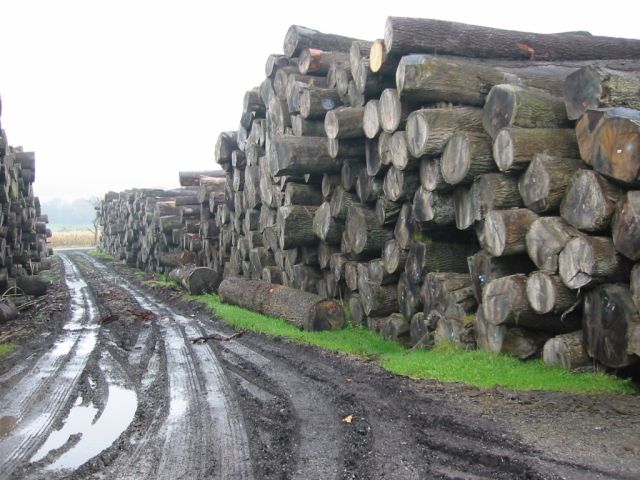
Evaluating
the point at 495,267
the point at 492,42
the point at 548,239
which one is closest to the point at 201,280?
the point at 492,42

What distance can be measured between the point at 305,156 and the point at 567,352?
592 centimetres

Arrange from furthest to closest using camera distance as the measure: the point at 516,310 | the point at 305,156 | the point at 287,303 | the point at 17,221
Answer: the point at 17,221, the point at 287,303, the point at 305,156, the point at 516,310

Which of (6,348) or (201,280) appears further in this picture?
(201,280)

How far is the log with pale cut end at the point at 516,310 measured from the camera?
6.58 m

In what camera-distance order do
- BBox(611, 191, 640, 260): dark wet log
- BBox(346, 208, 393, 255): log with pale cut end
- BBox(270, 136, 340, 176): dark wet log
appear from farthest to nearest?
BBox(270, 136, 340, 176): dark wet log < BBox(346, 208, 393, 255): log with pale cut end < BBox(611, 191, 640, 260): dark wet log

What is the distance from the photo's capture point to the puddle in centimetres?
562

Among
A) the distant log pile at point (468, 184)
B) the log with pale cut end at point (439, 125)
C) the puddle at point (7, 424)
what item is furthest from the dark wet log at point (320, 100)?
the puddle at point (7, 424)

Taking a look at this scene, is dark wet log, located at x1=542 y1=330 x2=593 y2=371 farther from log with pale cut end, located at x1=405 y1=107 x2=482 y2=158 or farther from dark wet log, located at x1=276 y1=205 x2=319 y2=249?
dark wet log, located at x1=276 y1=205 x2=319 y2=249

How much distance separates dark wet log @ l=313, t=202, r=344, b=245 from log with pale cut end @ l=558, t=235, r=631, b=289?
506cm

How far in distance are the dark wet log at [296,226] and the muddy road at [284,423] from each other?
3037 mm

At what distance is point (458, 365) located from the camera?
22.8 ft

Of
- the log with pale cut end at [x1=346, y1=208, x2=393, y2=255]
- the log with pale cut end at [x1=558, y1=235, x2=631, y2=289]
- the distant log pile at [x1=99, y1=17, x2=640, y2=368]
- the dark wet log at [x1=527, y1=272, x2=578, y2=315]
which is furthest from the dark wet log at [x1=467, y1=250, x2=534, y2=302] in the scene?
the log with pale cut end at [x1=346, y1=208, x2=393, y2=255]

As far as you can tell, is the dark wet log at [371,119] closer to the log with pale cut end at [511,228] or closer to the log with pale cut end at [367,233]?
the log with pale cut end at [367,233]

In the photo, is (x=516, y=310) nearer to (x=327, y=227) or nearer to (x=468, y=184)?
(x=468, y=184)
